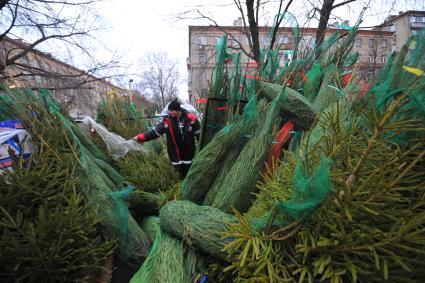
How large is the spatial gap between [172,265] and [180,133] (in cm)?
217

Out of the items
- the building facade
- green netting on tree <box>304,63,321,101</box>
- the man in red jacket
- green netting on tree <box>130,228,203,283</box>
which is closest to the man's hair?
the man in red jacket

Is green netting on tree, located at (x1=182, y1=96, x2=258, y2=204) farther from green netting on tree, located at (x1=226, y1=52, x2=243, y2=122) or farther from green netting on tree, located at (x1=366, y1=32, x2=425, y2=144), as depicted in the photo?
green netting on tree, located at (x1=366, y1=32, x2=425, y2=144)

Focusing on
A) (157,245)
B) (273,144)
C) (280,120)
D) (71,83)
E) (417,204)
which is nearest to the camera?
(417,204)

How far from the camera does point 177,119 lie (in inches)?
132

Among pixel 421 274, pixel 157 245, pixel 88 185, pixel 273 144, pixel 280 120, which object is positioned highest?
pixel 280 120

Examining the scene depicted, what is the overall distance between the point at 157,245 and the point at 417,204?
121 centimetres

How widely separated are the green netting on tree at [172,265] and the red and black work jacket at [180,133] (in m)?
1.97

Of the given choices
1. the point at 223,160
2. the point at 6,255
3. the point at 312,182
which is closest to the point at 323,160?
the point at 312,182

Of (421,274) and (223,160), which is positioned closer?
(421,274)

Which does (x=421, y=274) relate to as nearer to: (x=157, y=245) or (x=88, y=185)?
(x=157, y=245)

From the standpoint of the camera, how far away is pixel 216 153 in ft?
5.95

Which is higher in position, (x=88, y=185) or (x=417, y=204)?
(x=417, y=204)

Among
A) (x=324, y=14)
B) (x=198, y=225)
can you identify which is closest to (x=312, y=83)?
(x=198, y=225)

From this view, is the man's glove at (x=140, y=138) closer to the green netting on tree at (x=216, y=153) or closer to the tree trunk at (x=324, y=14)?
the green netting on tree at (x=216, y=153)
